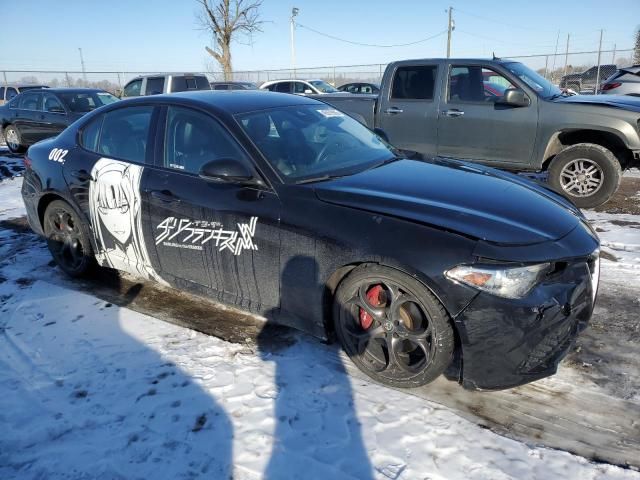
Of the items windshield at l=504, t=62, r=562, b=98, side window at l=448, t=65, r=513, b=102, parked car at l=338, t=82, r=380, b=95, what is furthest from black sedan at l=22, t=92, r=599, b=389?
parked car at l=338, t=82, r=380, b=95

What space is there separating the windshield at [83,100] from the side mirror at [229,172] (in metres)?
9.68

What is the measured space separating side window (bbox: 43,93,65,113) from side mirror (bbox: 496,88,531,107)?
9.75m

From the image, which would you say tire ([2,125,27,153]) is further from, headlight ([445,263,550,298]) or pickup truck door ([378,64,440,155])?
headlight ([445,263,550,298])

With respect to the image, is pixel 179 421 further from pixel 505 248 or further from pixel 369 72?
pixel 369 72

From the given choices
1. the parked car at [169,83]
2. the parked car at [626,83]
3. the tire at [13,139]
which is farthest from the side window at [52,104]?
the parked car at [626,83]

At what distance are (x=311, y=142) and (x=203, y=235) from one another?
999 mm

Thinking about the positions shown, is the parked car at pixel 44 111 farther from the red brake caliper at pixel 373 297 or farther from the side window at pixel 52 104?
the red brake caliper at pixel 373 297

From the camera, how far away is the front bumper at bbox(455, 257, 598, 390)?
2.36 meters

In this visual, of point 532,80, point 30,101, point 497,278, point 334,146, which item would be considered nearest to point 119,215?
point 334,146

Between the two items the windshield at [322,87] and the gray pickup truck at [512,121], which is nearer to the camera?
the gray pickup truck at [512,121]

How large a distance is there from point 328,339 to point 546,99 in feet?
16.4

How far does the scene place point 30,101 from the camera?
38.8ft

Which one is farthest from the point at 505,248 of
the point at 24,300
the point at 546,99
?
the point at 546,99

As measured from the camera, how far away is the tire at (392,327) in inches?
99.3
